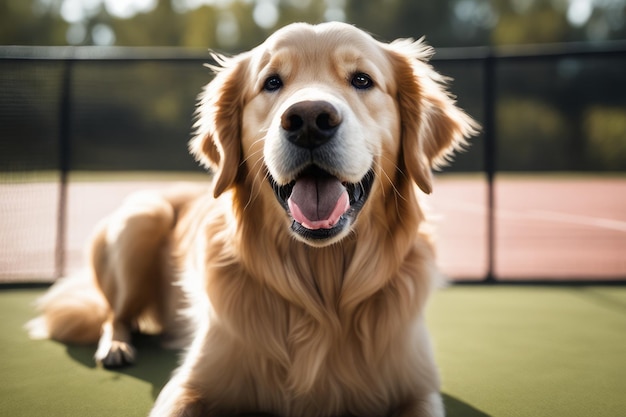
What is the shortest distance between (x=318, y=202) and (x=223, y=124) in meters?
0.75

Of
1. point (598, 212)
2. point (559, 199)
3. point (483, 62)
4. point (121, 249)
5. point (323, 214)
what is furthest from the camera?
point (559, 199)

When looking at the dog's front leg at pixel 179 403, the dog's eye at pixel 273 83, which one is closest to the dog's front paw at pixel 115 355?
the dog's front leg at pixel 179 403

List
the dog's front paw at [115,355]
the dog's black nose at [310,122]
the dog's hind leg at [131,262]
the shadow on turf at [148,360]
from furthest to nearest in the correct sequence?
the dog's hind leg at [131,262], the dog's front paw at [115,355], the shadow on turf at [148,360], the dog's black nose at [310,122]

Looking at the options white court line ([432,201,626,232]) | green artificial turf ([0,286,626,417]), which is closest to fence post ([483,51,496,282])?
green artificial turf ([0,286,626,417])

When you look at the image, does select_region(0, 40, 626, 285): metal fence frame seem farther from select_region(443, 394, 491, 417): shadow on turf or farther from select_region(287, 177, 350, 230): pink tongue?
select_region(287, 177, 350, 230): pink tongue

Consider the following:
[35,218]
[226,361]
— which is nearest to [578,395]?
[226,361]

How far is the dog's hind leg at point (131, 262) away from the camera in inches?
145

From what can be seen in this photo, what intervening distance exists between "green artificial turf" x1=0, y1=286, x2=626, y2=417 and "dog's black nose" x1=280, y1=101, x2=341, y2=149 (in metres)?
1.39

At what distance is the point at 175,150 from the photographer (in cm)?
1377

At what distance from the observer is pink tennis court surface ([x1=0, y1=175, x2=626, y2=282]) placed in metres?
6.21

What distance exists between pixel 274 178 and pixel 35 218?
567cm

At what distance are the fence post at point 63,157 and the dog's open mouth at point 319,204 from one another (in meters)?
4.06

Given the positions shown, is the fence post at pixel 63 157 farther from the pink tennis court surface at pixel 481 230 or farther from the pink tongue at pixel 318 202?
the pink tongue at pixel 318 202

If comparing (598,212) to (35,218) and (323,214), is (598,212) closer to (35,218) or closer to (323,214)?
(35,218)
